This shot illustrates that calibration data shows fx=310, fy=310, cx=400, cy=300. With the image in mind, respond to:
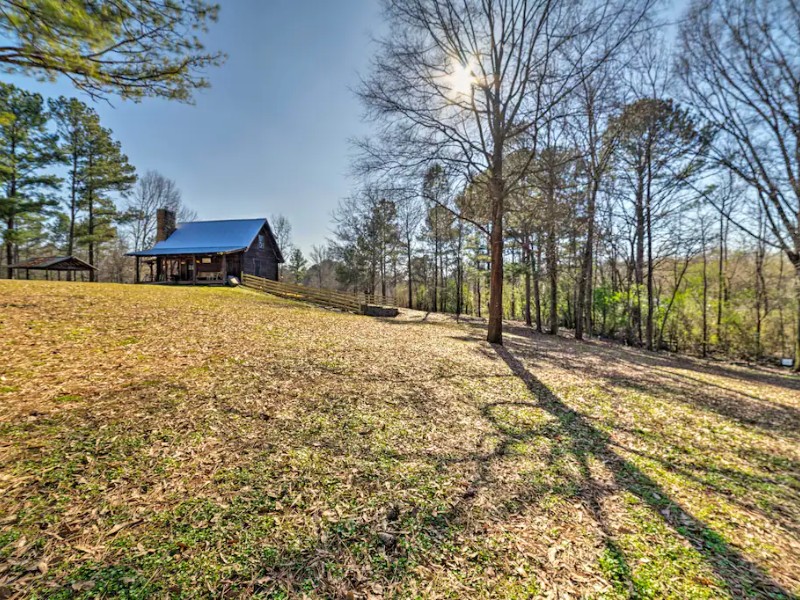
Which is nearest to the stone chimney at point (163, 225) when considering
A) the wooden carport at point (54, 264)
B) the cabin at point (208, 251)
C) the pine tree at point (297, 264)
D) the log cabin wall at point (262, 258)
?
the cabin at point (208, 251)

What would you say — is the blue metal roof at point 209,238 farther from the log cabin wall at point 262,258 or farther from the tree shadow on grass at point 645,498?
the tree shadow on grass at point 645,498

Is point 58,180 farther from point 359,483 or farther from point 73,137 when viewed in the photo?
point 359,483

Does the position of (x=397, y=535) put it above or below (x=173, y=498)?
below

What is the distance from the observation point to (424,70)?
1002 centimetres

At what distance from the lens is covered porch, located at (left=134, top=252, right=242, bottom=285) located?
880 inches

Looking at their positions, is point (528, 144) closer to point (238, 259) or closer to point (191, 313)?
point (191, 313)

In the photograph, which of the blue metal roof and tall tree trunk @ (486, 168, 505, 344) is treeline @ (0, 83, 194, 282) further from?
tall tree trunk @ (486, 168, 505, 344)

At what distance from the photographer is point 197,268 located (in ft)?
77.5

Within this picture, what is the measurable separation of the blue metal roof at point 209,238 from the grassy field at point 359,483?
18.6 metres

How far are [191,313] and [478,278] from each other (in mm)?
23242

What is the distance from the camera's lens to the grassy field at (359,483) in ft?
7.09

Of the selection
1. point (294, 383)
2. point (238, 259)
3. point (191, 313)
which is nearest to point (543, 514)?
point (294, 383)

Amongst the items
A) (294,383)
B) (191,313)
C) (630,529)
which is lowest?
(630,529)

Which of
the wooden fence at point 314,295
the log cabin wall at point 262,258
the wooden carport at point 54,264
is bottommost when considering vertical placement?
the wooden fence at point 314,295
